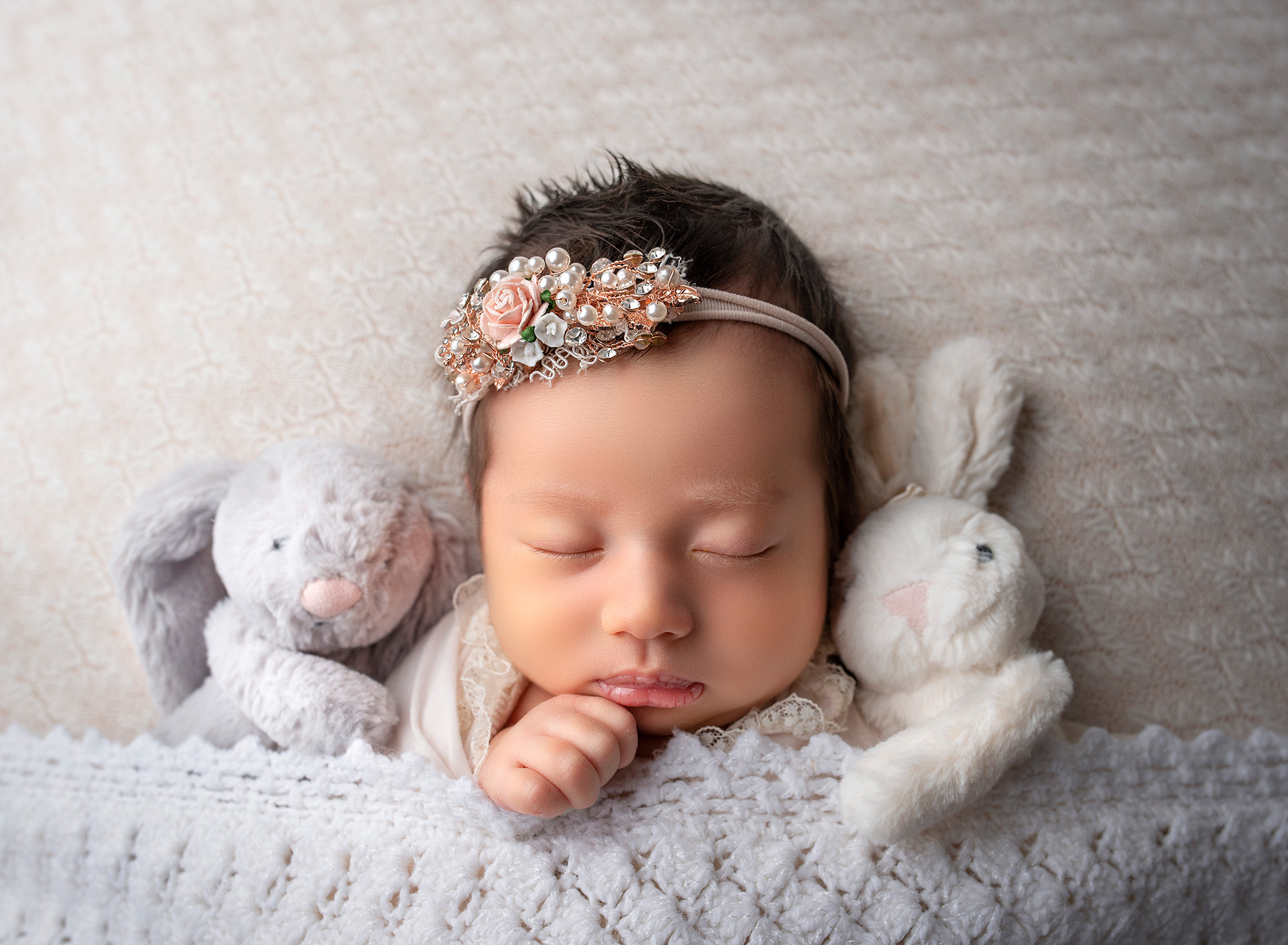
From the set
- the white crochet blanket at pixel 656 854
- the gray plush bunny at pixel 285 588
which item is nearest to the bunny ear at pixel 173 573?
the gray plush bunny at pixel 285 588

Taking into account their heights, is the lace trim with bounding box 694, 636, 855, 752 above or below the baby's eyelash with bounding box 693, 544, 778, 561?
below

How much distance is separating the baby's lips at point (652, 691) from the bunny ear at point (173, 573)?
57cm

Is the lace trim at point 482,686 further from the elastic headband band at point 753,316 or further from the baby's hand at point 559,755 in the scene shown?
the elastic headband band at point 753,316

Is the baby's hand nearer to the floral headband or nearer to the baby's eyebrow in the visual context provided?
the baby's eyebrow

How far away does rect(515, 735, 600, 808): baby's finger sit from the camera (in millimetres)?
868

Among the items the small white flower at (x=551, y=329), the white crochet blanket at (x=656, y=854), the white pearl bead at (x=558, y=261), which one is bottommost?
the white crochet blanket at (x=656, y=854)

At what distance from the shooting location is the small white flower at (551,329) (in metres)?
0.92

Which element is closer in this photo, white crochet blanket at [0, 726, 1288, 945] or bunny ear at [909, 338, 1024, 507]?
white crochet blanket at [0, 726, 1288, 945]

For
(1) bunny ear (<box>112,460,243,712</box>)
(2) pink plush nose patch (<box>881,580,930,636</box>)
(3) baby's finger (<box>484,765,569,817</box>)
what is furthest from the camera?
(1) bunny ear (<box>112,460,243,712</box>)

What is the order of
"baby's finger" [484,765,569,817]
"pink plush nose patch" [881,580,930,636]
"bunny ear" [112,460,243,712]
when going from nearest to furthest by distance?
"baby's finger" [484,765,569,817] → "pink plush nose patch" [881,580,930,636] → "bunny ear" [112,460,243,712]

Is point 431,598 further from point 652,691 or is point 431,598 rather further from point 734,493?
point 734,493

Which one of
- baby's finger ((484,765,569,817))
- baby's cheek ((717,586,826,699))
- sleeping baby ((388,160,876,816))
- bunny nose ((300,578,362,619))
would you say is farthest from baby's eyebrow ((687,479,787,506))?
bunny nose ((300,578,362,619))

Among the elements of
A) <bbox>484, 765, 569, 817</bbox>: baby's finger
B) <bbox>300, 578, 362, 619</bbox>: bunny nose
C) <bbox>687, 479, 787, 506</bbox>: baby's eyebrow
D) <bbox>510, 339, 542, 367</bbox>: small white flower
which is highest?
<bbox>510, 339, 542, 367</bbox>: small white flower

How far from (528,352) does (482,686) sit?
41 centimetres
